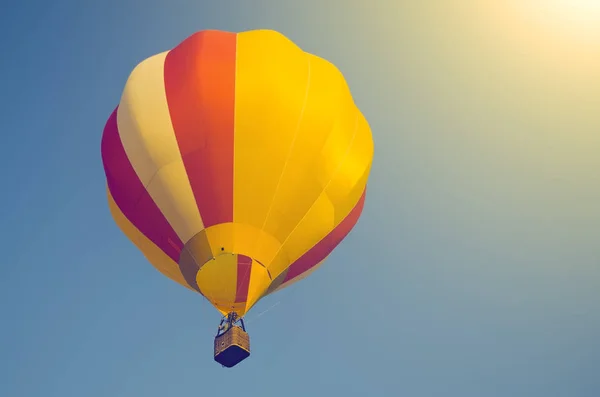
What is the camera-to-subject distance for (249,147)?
11836mm

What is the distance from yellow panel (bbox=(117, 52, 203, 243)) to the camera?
11906 mm

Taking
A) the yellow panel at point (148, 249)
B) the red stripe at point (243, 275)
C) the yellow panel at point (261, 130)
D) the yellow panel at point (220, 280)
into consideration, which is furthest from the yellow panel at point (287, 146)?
the yellow panel at point (148, 249)

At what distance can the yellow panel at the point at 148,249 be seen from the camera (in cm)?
1270

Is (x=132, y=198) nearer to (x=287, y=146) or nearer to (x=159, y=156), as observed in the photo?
(x=159, y=156)

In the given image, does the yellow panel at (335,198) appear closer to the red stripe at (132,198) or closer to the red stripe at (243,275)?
the red stripe at (243,275)

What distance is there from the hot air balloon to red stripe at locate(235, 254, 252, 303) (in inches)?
0.7

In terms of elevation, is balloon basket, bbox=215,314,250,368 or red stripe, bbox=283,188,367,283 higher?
red stripe, bbox=283,188,367,283

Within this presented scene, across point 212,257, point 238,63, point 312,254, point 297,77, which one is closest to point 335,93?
point 297,77

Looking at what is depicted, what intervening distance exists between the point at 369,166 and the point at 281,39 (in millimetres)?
3004

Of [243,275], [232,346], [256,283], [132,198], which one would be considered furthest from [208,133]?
[232,346]

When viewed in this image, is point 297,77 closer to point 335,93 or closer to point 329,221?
point 335,93

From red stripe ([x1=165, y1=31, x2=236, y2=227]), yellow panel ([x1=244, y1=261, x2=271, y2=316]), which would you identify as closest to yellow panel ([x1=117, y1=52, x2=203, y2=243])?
red stripe ([x1=165, y1=31, x2=236, y2=227])

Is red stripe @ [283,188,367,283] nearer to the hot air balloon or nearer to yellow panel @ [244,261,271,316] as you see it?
the hot air balloon

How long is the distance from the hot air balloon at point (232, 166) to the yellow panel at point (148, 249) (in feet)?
0.18
